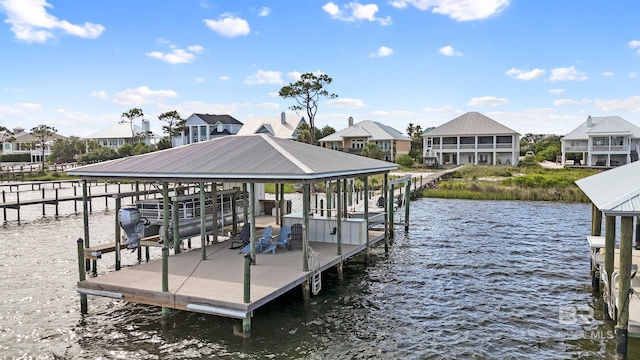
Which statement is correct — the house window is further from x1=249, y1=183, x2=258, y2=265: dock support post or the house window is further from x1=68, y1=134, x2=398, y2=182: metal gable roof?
x1=249, y1=183, x2=258, y2=265: dock support post

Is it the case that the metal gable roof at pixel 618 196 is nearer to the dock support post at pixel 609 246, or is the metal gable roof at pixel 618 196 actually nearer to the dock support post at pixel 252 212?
the dock support post at pixel 609 246

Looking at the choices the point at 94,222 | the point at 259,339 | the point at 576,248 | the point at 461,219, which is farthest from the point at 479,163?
the point at 259,339

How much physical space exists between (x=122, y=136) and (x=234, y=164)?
95917 mm

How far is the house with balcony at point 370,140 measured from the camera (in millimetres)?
75500

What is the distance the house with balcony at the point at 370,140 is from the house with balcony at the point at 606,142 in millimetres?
24309

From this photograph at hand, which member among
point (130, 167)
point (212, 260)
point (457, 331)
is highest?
point (130, 167)

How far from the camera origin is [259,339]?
1151 cm

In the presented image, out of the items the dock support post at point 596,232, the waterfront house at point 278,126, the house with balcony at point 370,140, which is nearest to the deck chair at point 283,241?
the dock support post at point 596,232

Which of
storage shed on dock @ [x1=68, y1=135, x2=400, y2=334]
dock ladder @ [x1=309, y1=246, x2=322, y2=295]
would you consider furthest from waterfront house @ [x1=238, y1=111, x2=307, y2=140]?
dock ladder @ [x1=309, y1=246, x2=322, y2=295]

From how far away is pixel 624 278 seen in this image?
10.3 meters

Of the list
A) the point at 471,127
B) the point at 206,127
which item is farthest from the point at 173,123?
the point at 471,127

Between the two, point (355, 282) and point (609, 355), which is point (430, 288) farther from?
point (609, 355)

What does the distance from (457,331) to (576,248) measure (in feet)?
41.7

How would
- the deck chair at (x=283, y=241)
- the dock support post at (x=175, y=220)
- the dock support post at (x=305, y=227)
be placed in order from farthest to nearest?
the deck chair at (x=283, y=241), the dock support post at (x=175, y=220), the dock support post at (x=305, y=227)
